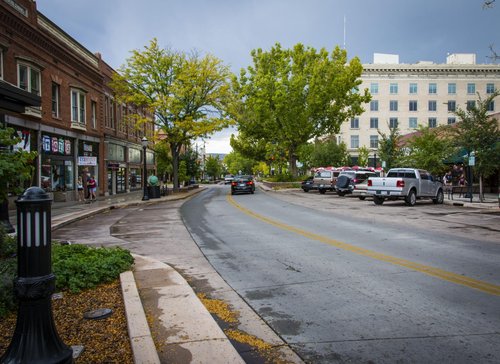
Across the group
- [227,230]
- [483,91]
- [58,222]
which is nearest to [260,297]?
[227,230]

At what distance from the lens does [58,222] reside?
1474cm

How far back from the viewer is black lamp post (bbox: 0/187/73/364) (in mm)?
2957

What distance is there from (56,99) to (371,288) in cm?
2432

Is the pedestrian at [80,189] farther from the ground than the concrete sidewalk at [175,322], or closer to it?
farther from the ground

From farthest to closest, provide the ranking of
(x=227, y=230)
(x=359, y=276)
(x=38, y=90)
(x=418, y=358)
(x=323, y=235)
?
(x=38, y=90), (x=227, y=230), (x=323, y=235), (x=359, y=276), (x=418, y=358)

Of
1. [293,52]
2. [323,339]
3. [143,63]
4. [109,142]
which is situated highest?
[293,52]

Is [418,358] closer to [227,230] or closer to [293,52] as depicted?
[227,230]

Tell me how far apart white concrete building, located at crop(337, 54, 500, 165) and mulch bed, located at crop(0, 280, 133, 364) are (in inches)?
2741

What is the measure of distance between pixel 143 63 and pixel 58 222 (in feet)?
67.7

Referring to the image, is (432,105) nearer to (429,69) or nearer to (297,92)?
(429,69)

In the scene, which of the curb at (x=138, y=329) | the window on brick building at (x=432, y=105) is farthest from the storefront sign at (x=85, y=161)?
the window on brick building at (x=432, y=105)

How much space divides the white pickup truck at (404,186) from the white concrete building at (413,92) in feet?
164

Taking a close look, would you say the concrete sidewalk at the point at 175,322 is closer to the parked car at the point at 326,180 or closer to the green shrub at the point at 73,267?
the green shrub at the point at 73,267

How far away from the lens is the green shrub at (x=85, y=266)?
18.6 ft
